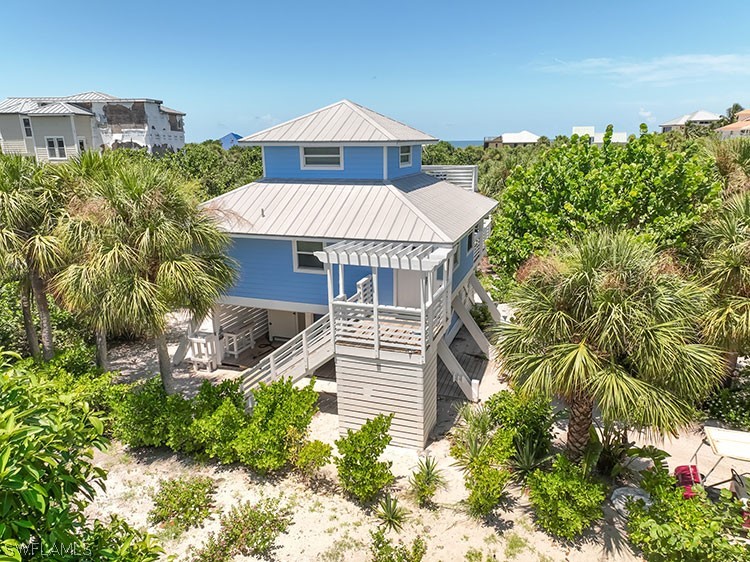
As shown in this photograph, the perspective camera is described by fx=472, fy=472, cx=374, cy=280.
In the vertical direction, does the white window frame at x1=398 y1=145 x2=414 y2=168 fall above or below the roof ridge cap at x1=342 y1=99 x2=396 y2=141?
below

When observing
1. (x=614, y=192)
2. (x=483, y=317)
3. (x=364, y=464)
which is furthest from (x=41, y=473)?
(x=483, y=317)

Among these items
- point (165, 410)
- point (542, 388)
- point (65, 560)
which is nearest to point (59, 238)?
point (165, 410)

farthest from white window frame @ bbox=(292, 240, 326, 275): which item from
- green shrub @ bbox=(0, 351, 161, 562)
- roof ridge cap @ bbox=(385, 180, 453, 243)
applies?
green shrub @ bbox=(0, 351, 161, 562)

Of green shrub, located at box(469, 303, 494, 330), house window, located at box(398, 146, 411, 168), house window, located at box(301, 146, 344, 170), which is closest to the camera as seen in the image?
house window, located at box(301, 146, 344, 170)

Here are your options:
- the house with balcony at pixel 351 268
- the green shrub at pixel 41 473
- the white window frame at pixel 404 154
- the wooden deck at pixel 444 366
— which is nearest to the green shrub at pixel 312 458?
the house with balcony at pixel 351 268

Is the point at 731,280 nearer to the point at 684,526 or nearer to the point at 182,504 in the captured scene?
the point at 684,526

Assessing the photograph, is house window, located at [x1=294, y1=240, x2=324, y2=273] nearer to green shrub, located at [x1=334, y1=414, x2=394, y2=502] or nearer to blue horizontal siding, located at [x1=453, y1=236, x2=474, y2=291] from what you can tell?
blue horizontal siding, located at [x1=453, y1=236, x2=474, y2=291]

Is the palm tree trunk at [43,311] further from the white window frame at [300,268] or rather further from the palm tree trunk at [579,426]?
the palm tree trunk at [579,426]

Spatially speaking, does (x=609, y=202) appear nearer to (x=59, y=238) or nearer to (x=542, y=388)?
(x=542, y=388)
